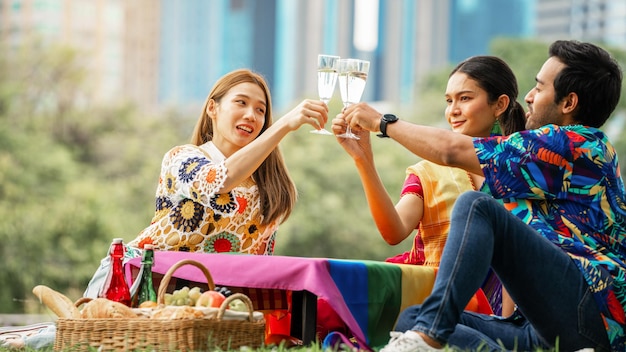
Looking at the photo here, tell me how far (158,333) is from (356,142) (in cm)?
125

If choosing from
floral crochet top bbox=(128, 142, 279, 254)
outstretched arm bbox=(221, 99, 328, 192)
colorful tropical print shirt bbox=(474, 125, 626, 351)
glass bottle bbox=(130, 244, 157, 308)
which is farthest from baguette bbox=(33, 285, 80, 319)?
colorful tropical print shirt bbox=(474, 125, 626, 351)

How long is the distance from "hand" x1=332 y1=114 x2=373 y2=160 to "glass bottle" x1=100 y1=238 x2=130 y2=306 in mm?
981

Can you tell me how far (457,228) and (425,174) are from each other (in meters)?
1.06

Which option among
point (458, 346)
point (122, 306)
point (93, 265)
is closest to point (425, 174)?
point (458, 346)

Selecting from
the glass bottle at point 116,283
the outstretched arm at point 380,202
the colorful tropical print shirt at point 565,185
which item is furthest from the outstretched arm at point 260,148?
the colorful tropical print shirt at point 565,185

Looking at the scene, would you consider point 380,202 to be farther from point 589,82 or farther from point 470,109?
point 589,82

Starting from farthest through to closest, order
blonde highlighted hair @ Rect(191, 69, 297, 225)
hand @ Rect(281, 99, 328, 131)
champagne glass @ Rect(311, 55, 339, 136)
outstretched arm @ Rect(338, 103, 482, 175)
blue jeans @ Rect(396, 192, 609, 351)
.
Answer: blonde highlighted hair @ Rect(191, 69, 297, 225), hand @ Rect(281, 99, 328, 131), champagne glass @ Rect(311, 55, 339, 136), outstretched arm @ Rect(338, 103, 482, 175), blue jeans @ Rect(396, 192, 609, 351)

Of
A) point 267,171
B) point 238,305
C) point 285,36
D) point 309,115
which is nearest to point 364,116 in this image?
point 309,115

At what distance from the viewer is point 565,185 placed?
2986 millimetres

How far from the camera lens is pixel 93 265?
2430cm

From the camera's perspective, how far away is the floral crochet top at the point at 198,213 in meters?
3.72

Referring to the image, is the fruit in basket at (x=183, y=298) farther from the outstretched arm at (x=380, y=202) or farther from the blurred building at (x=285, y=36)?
the blurred building at (x=285, y=36)

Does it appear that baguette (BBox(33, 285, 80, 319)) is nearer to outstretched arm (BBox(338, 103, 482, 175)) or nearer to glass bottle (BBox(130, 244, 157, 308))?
glass bottle (BBox(130, 244, 157, 308))

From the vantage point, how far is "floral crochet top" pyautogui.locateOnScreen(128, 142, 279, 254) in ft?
12.2
